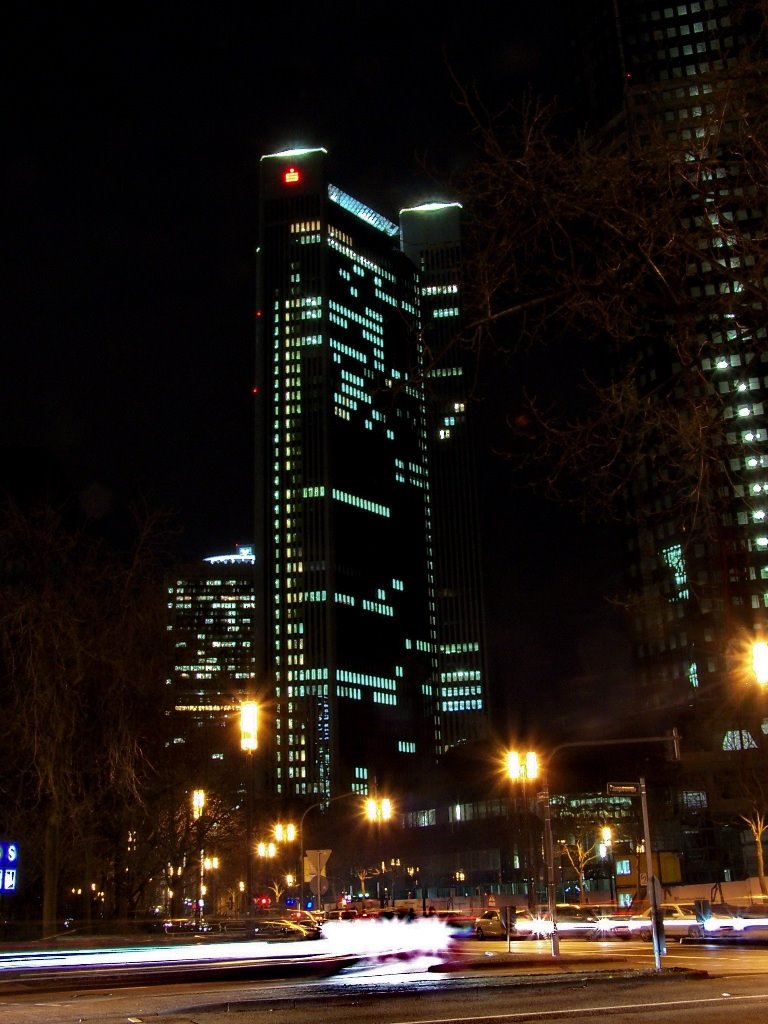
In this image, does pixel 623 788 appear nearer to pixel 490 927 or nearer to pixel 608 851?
pixel 490 927

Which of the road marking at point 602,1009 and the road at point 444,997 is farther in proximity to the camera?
the road at point 444,997

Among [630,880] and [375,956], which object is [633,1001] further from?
[630,880]

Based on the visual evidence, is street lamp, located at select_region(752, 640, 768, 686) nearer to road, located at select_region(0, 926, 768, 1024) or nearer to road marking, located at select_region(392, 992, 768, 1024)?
road, located at select_region(0, 926, 768, 1024)

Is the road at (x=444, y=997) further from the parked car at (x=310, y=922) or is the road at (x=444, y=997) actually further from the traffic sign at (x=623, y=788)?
the parked car at (x=310, y=922)

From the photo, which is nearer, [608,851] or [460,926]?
→ [460,926]

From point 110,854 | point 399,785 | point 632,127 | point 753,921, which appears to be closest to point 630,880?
point 753,921

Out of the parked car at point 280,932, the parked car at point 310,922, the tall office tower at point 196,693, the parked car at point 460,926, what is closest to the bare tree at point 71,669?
the tall office tower at point 196,693

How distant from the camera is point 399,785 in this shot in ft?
650

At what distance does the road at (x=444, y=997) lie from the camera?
48.3 ft

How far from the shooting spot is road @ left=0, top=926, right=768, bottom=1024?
48.3 ft

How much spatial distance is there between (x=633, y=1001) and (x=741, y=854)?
3591 inches

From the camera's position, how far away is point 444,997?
706 inches

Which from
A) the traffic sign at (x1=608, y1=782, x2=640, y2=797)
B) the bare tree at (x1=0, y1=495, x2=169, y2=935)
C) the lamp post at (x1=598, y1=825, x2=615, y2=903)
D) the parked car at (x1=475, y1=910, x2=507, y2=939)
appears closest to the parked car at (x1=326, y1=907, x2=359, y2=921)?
the parked car at (x1=475, y1=910, x2=507, y2=939)

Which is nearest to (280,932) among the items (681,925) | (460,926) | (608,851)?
(460,926)
